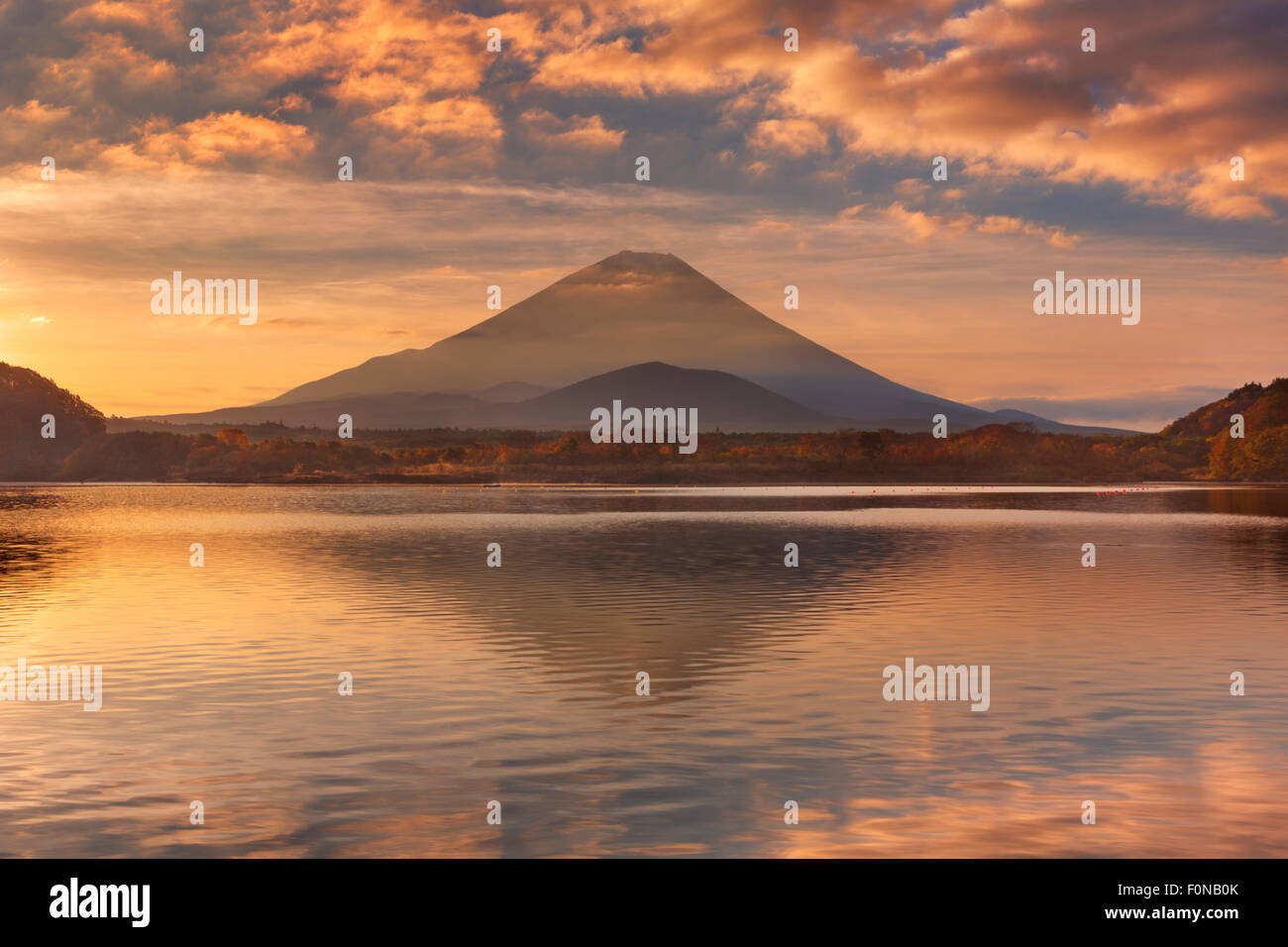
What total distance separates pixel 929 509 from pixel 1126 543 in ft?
157

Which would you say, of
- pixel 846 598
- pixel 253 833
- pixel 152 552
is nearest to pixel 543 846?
pixel 253 833

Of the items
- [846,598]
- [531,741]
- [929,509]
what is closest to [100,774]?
[531,741]

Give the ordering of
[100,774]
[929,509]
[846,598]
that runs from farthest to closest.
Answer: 1. [929,509]
2. [846,598]
3. [100,774]

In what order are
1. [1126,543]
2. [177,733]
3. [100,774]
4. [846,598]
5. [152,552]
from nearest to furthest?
1. [100,774]
2. [177,733]
3. [846,598]
4. [152,552]
5. [1126,543]

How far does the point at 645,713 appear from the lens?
21.7m

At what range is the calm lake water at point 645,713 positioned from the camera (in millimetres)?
14695

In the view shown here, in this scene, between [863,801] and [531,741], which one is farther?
[531,741]

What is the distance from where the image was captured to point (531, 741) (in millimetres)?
19453

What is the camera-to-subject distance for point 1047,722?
21219mm

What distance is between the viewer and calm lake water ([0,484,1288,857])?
1470cm

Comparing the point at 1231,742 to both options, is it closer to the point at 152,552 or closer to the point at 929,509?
the point at 152,552

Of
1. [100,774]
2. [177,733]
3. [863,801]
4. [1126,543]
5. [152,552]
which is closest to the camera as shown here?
[863,801]
